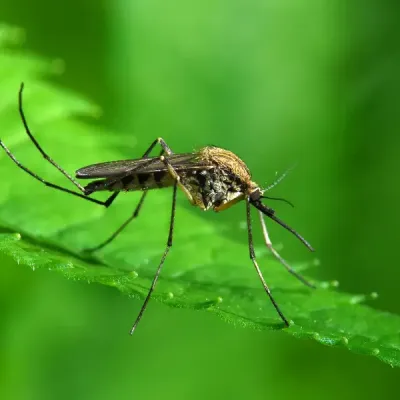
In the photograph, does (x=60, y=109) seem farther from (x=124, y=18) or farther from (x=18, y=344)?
(x=124, y=18)

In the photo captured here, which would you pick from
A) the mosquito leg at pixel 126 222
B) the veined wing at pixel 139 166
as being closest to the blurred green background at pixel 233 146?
the mosquito leg at pixel 126 222

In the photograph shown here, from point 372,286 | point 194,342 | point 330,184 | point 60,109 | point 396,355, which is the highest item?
point 60,109

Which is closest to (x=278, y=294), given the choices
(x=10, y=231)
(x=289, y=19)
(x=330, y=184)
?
(x=10, y=231)

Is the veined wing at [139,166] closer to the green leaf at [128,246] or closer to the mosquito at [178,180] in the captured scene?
the mosquito at [178,180]

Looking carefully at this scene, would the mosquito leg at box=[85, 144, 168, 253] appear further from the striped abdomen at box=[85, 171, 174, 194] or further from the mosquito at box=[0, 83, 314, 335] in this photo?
the striped abdomen at box=[85, 171, 174, 194]

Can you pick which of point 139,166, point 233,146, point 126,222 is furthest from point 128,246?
point 233,146

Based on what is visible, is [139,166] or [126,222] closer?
[139,166]

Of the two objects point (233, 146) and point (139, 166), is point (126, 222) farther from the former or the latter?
point (233, 146)
